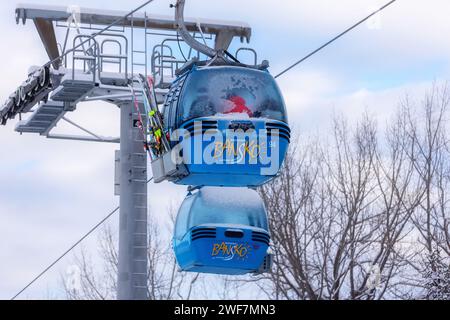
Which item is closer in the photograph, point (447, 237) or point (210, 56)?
point (210, 56)

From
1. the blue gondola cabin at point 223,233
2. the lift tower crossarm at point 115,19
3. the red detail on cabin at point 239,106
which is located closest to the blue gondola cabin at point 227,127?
the red detail on cabin at point 239,106

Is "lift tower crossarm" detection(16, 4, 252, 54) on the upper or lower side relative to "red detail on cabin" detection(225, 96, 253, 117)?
upper

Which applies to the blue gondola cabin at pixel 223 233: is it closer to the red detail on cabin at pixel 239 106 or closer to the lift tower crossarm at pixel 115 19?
the red detail on cabin at pixel 239 106

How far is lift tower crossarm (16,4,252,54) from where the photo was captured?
23016 mm

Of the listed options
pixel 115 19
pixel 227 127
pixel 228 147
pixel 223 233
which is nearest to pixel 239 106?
pixel 227 127

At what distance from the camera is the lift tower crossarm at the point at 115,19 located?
23016mm

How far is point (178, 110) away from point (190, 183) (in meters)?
0.92

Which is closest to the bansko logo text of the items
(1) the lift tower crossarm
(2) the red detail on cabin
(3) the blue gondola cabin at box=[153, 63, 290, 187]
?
(3) the blue gondola cabin at box=[153, 63, 290, 187]

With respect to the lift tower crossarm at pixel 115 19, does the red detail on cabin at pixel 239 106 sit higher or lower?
lower

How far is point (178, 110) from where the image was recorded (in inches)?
574

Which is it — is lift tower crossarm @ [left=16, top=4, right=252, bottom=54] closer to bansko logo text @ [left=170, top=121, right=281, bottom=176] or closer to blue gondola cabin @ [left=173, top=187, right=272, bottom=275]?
blue gondola cabin @ [left=173, top=187, right=272, bottom=275]

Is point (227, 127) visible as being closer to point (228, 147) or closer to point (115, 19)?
point (228, 147)

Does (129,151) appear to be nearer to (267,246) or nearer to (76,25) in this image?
(76,25)
